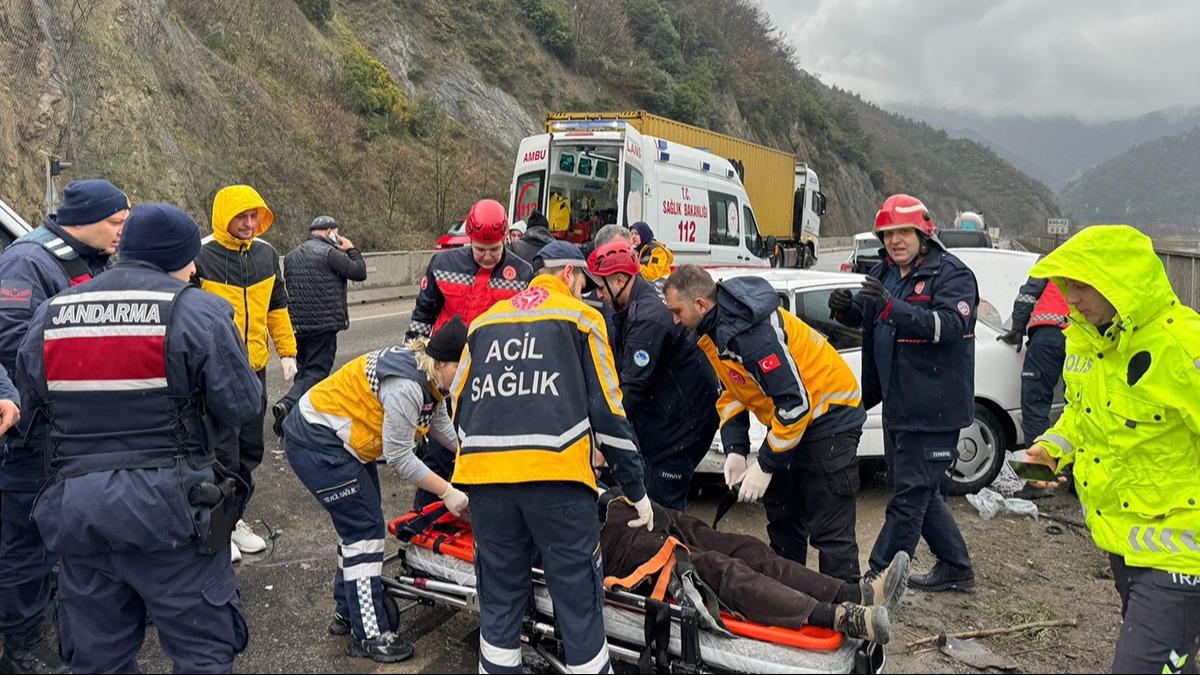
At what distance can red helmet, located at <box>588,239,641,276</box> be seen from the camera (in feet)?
14.0

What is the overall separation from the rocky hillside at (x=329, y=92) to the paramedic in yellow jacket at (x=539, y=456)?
12882 mm

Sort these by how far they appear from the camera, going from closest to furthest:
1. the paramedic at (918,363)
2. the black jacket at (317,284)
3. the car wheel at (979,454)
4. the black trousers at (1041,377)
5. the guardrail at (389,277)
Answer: the paramedic at (918,363) < the black trousers at (1041,377) < the car wheel at (979,454) < the black jacket at (317,284) < the guardrail at (389,277)

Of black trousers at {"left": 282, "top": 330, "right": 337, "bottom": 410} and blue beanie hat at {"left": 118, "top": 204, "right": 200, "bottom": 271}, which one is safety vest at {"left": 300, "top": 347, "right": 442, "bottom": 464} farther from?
black trousers at {"left": 282, "top": 330, "right": 337, "bottom": 410}

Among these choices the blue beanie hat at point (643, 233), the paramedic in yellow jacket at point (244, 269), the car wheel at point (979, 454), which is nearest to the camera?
the paramedic in yellow jacket at point (244, 269)

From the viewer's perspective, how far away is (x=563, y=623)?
291cm

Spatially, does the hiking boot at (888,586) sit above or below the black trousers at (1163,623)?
below

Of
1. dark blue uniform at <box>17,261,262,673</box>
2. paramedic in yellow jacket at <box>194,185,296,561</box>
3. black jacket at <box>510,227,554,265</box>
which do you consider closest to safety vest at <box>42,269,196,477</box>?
dark blue uniform at <box>17,261,262,673</box>

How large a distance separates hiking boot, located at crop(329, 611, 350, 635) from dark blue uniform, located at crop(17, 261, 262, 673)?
3.18ft

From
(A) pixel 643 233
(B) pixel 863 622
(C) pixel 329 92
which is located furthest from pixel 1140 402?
(C) pixel 329 92

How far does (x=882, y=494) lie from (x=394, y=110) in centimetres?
2135

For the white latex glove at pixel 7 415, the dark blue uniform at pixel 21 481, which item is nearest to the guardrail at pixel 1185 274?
the dark blue uniform at pixel 21 481

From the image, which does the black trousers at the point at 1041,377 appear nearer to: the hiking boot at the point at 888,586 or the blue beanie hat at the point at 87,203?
the hiking boot at the point at 888,586

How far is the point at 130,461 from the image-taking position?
101 inches

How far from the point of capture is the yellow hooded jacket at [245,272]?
480 centimetres
